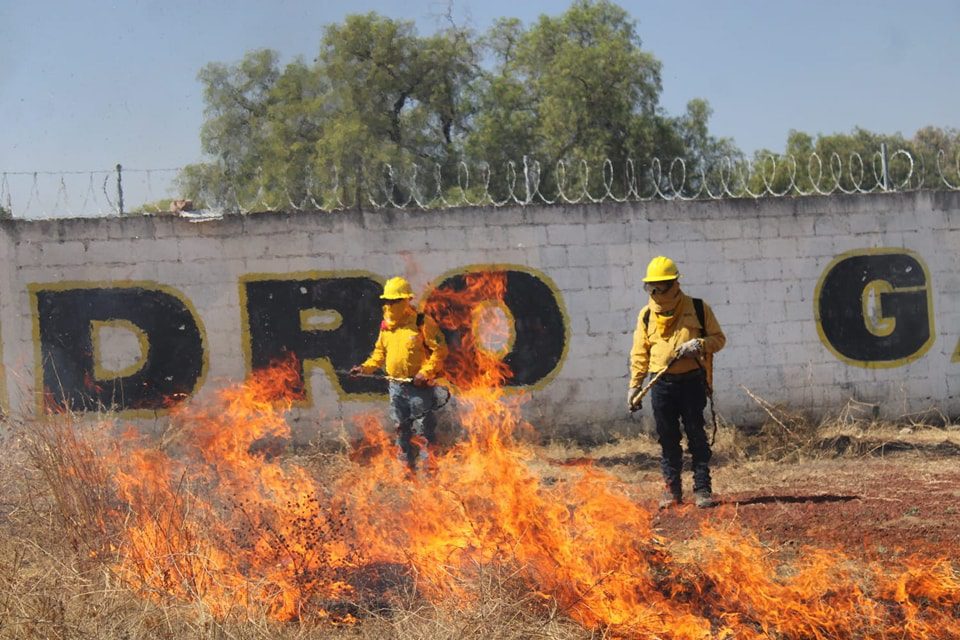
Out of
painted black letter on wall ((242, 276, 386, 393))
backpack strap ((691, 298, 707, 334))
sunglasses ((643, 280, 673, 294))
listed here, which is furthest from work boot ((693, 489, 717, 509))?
painted black letter on wall ((242, 276, 386, 393))

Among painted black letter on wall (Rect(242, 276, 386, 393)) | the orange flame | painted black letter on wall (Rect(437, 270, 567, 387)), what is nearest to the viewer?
the orange flame

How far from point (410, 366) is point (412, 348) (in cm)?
13

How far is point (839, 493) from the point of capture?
7.09m

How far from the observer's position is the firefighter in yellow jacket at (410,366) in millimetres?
7465

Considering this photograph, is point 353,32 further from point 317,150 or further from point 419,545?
→ point 419,545

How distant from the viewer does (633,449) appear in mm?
9070

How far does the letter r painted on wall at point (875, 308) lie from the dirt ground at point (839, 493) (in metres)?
0.84

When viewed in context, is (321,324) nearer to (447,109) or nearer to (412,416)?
(412,416)

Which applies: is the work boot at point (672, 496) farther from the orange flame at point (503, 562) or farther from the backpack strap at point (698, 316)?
the backpack strap at point (698, 316)

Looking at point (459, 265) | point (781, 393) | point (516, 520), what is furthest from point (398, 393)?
point (781, 393)

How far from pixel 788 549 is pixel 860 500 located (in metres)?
1.51

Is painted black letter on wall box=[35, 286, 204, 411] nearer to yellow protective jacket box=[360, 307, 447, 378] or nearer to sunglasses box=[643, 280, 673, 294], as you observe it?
yellow protective jacket box=[360, 307, 447, 378]

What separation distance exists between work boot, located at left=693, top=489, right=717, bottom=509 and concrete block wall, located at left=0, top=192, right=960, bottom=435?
2732 mm

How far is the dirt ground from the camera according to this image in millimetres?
5523
